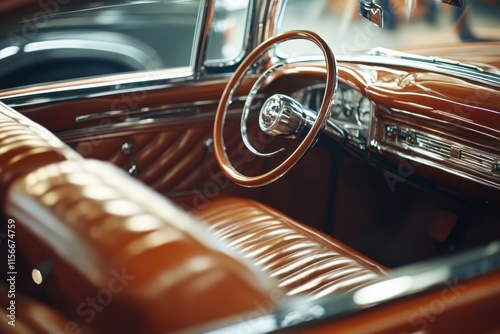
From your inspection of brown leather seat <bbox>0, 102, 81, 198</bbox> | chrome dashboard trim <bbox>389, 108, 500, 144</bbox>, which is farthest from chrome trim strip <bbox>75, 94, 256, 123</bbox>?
brown leather seat <bbox>0, 102, 81, 198</bbox>

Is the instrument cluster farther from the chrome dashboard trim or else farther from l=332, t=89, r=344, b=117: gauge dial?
the chrome dashboard trim

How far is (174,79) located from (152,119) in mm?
177

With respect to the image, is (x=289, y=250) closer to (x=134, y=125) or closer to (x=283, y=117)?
(x=283, y=117)

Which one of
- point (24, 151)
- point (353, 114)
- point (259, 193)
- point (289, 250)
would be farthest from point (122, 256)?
point (259, 193)

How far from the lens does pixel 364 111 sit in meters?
2.20

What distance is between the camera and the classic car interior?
3.00 ft

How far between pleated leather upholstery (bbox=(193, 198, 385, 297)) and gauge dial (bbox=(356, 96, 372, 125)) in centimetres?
38

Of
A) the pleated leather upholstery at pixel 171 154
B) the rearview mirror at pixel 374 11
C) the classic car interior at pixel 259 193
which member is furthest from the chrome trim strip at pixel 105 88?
the rearview mirror at pixel 374 11

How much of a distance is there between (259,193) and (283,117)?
686 mm

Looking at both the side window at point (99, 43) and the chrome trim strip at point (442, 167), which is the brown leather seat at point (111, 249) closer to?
the chrome trim strip at point (442, 167)

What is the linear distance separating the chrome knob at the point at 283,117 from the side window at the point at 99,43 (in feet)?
6.83

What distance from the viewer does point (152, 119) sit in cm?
230

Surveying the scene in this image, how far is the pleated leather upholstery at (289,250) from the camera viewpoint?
1.73m

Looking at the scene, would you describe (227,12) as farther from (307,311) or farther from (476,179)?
(307,311)
